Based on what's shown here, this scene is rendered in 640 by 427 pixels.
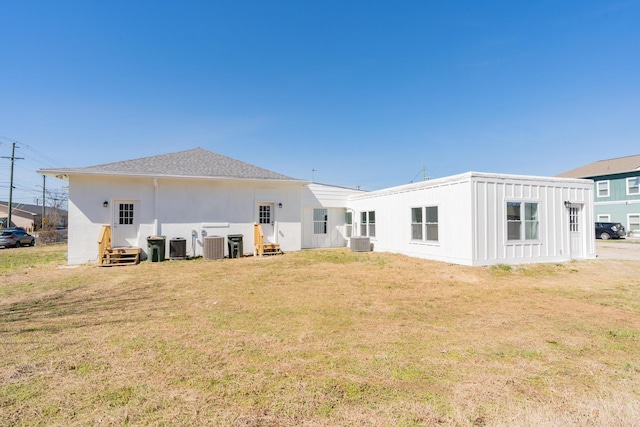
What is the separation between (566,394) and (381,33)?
51.5ft

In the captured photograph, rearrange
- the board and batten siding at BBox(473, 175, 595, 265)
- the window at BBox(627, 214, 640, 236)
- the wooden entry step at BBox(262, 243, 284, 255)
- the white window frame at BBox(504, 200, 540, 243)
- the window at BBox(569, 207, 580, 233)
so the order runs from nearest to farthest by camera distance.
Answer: the board and batten siding at BBox(473, 175, 595, 265), the white window frame at BBox(504, 200, 540, 243), the window at BBox(569, 207, 580, 233), the wooden entry step at BBox(262, 243, 284, 255), the window at BBox(627, 214, 640, 236)

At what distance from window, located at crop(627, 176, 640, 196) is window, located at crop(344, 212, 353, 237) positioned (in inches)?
971

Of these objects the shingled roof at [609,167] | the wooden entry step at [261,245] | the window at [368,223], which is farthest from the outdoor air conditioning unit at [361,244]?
the shingled roof at [609,167]

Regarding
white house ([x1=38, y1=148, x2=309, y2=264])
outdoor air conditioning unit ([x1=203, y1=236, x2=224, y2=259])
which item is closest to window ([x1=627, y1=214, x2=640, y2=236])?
white house ([x1=38, y1=148, x2=309, y2=264])

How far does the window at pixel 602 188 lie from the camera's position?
26.7 m

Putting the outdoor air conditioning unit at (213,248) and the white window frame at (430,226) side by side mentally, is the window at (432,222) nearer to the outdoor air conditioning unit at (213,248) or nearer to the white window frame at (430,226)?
the white window frame at (430,226)

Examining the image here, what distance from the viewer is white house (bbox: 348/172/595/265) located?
408 inches

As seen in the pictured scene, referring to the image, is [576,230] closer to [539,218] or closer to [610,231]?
[539,218]

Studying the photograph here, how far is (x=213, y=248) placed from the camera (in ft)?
41.9

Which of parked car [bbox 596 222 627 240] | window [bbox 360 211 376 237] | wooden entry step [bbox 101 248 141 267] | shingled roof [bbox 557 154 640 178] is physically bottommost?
wooden entry step [bbox 101 248 141 267]

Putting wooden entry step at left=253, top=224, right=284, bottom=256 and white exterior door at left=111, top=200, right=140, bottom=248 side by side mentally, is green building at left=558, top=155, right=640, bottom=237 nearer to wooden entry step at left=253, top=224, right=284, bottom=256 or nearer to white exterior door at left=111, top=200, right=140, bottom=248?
wooden entry step at left=253, top=224, right=284, bottom=256

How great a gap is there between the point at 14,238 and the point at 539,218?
30157 millimetres

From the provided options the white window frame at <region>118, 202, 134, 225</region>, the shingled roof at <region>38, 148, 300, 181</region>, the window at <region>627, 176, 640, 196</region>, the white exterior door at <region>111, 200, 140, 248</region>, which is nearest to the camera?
the shingled roof at <region>38, 148, 300, 181</region>

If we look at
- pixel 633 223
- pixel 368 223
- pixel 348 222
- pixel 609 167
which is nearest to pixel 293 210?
pixel 368 223
